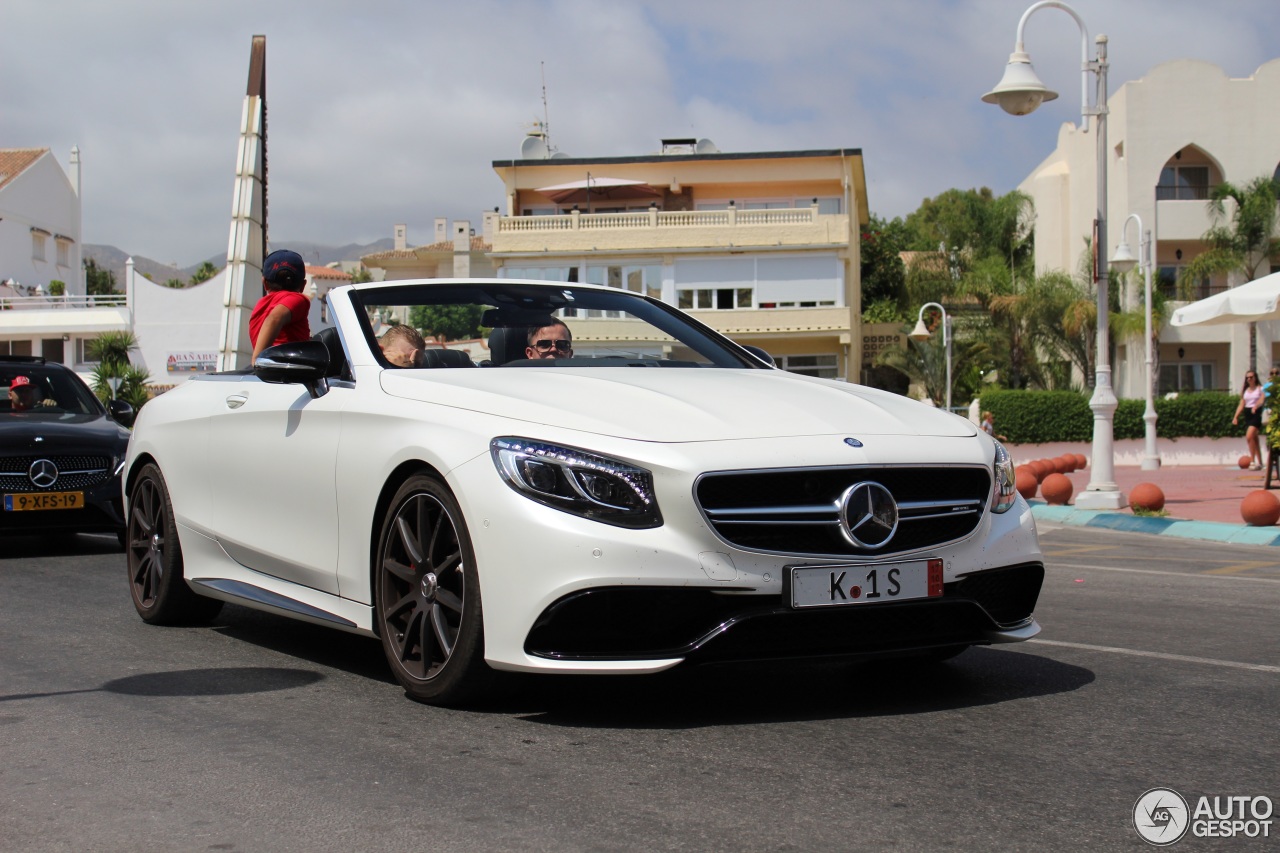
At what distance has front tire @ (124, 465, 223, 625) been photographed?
6.64 metres

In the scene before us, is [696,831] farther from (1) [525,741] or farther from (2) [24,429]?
(2) [24,429]

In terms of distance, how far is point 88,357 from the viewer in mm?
66750

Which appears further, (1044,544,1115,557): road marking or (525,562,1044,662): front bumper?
(1044,544,1115,557): road marking

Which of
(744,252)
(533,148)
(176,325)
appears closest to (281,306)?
(744,252)

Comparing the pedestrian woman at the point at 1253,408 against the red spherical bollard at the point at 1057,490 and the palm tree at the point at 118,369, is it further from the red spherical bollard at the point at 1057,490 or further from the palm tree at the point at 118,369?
the palm tree at the point at 118,369

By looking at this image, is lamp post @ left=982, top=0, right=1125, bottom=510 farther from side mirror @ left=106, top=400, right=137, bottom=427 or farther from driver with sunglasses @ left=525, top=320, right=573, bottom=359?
driver with sunglasses @ left=525, top=320, right=573, bottom=359

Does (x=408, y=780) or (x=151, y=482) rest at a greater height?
(x=151, y=482)

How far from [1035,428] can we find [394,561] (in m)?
35.6

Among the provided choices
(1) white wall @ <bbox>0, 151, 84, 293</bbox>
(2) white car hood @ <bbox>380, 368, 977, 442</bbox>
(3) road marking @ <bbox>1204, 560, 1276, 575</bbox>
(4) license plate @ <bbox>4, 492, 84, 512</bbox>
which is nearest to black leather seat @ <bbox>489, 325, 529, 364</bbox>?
(2) white car hood @ <bbox>380, 368, 977, 442</bbox>

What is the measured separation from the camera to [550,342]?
229 inches

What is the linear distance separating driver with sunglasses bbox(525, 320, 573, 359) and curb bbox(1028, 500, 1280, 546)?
349 inches

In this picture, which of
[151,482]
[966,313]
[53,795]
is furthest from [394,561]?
[966,313]

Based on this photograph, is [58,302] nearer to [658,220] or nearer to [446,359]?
[658,220]

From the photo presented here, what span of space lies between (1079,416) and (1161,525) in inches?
995
